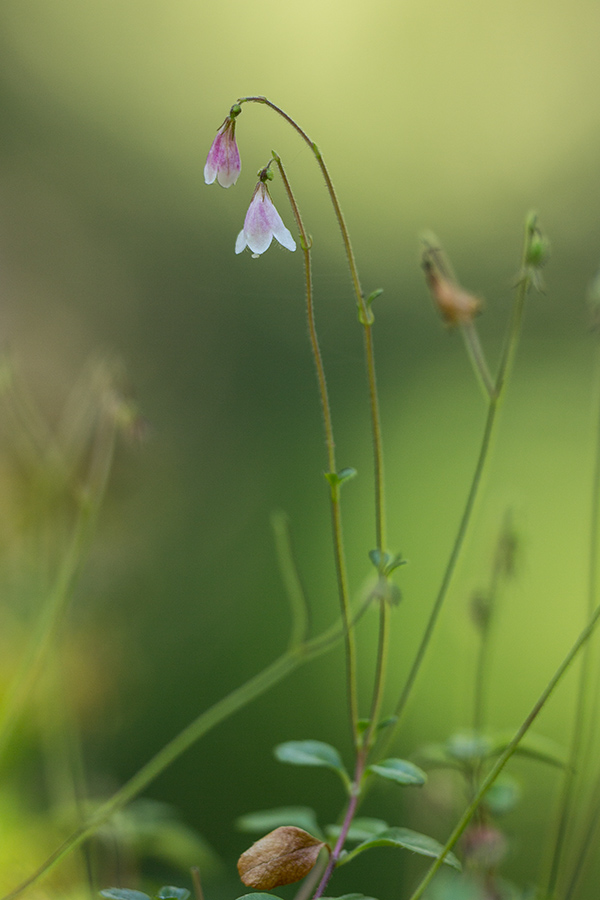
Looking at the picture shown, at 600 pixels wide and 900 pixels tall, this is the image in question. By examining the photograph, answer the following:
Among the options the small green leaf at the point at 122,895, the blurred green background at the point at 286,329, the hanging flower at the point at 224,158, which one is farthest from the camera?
the blurred green background at the point at 286,329

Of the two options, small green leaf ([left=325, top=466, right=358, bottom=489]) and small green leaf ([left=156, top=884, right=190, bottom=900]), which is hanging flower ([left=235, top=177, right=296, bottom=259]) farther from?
small green leaf ([left=156, top=884, right=190, bottom=900])

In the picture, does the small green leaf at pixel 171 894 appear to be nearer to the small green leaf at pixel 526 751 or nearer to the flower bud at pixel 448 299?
the small green leaf at pixel 526 751

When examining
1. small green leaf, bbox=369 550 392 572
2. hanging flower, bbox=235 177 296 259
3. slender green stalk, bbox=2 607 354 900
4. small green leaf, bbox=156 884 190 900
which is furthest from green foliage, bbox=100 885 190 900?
hanging flower, bbox=235 177 296 259

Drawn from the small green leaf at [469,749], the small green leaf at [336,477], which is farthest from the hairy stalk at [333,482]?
the small green leaf at [469,749]

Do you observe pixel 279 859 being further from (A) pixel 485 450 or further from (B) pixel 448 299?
(B) pixel 448 299

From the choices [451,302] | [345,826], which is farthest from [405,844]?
[451,302]

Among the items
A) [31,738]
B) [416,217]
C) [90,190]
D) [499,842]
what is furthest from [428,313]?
[499,842]
